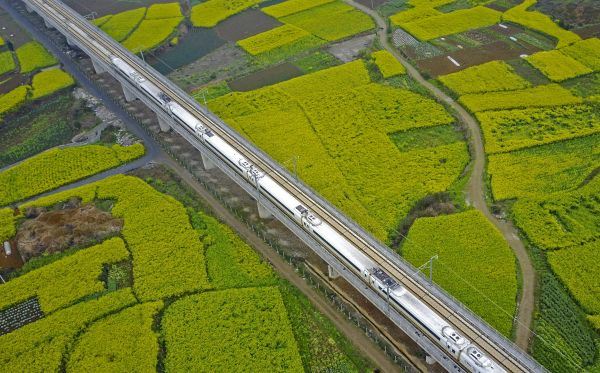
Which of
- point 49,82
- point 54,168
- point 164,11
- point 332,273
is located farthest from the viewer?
point 164,11

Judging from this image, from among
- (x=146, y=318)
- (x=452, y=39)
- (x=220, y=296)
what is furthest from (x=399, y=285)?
(x=452, y=39)

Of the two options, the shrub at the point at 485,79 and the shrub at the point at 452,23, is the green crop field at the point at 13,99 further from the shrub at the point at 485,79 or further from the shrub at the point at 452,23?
the shrub at the point at 485,79

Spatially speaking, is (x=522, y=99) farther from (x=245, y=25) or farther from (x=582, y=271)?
(x=245, y=25)

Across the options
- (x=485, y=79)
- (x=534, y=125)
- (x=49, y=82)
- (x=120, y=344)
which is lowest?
(x=120, y=344)

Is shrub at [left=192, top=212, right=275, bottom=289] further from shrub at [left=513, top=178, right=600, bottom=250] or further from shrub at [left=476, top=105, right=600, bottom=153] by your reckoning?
shrub at [left=476, top=105, right=600, bottom=153]

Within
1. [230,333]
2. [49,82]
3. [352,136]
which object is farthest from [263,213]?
[49,82]

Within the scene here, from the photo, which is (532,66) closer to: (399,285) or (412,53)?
(412,53)
